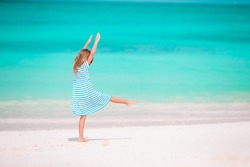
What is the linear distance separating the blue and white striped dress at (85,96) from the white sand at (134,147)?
0.38 meters

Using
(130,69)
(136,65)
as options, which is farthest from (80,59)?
(136,65)

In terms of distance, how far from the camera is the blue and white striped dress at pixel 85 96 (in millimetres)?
7605

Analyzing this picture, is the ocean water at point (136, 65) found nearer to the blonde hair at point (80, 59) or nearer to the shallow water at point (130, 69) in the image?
the shallow water at point (130, 69)

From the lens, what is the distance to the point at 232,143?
7500 mm

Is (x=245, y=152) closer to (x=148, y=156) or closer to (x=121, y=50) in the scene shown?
(x=148, y=156)

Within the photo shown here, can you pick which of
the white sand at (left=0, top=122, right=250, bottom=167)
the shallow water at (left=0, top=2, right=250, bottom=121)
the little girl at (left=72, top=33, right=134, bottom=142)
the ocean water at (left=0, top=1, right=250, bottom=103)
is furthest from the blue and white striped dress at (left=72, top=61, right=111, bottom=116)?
the ocean water at (left=0, top=1, right=250, bottom=103)

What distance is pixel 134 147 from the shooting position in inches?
286

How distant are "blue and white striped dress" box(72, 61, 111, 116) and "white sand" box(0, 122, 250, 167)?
38cm

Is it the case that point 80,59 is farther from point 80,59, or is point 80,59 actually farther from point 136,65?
point 136,65

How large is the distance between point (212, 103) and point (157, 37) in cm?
1698

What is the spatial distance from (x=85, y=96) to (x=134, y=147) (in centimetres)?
83

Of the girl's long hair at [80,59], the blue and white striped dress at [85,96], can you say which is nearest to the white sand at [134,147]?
the blue and white striped dress at [85,96]

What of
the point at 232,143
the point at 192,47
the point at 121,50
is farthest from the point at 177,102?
the point at 192,47

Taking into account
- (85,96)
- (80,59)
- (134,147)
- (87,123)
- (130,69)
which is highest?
(130,69)
